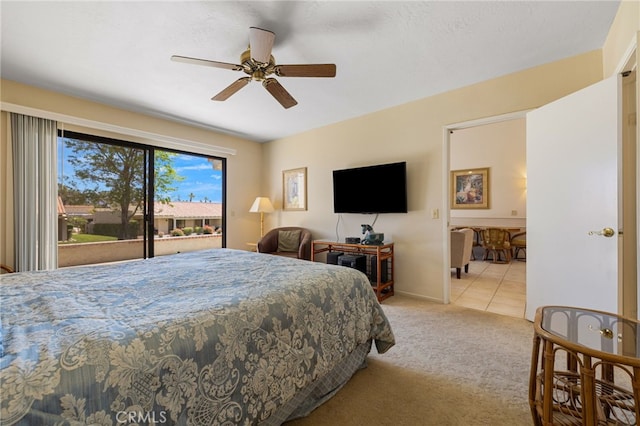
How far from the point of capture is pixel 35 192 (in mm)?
2881

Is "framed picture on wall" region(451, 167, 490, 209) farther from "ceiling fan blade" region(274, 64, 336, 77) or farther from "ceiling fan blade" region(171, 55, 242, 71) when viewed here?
"ceiling fan blade" region(171, 55, 242, 71)

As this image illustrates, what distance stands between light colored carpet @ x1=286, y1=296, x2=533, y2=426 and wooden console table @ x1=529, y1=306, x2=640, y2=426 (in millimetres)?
367

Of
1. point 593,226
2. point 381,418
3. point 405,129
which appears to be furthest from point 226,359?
point 405,129

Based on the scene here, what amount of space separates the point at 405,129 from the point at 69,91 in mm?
3992

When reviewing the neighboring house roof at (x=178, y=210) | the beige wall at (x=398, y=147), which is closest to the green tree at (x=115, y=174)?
the neighboring house roof at (x=178, y=210)

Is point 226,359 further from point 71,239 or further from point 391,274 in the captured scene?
point 71,239

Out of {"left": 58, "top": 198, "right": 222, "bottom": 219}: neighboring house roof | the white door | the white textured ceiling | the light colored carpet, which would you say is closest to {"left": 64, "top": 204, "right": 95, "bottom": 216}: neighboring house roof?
{"left": 58, "top": 198, "right": 222, "bottom": 219}: neighboring house roof

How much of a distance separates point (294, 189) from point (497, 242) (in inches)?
167

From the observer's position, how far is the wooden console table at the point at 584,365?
89cm

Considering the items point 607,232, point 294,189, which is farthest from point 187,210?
point 607,232

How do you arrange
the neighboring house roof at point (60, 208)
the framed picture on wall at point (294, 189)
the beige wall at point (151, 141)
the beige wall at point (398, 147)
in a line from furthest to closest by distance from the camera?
the framed picture on wall at point (294, 189), the neighboring house roof at point (60, 208), the beige wall at point (151, 141), the beige wall at point (398, 147)

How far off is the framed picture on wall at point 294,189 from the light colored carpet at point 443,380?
2.66m

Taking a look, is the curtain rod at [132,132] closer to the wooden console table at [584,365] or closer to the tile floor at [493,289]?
the tile floor at [493,289]

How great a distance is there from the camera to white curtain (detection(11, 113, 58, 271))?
9.15ft
